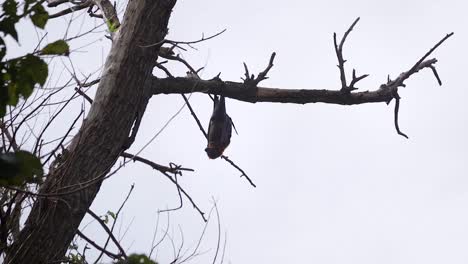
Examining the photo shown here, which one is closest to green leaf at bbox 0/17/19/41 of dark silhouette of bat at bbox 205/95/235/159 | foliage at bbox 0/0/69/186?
foliage at bbox 0/0/69/186

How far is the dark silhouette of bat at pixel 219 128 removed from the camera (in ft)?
21.4

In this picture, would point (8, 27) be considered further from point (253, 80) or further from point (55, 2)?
point (55, 2)

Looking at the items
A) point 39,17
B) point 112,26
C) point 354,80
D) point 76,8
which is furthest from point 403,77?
point 39,17

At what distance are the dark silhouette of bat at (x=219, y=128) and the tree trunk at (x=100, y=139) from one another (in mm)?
1894

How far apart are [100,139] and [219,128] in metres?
2.96

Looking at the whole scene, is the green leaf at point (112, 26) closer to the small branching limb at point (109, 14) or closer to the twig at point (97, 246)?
the small branching limb at point (109, 14)

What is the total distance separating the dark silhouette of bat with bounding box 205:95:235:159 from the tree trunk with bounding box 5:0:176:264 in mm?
1894

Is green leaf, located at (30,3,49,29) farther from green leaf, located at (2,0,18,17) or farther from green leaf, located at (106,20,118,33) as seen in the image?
green leaf, located at (106,20,118,33)

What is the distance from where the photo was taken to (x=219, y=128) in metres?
7.04

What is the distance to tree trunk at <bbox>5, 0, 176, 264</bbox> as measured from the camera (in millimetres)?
3857

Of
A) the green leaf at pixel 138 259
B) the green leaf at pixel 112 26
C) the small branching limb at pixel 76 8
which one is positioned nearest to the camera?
→ the green leaf at pixel 138 259

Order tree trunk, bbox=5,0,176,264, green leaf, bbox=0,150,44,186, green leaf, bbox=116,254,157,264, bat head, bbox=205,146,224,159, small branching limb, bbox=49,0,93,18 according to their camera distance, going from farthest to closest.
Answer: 1. bat head, bbox=205,146,224,159
2. small branching limb, bbox=49,0,93,18
3. tree trunk, bbox=5,0,176,264
4. green leaf, bbox=116,254,157,264
5. green leaf, bbox=0,150,44,186

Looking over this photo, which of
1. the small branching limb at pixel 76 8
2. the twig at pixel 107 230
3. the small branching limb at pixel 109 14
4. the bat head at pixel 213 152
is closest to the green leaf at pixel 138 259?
the twig at pixel 107 230

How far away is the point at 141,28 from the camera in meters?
4.56
